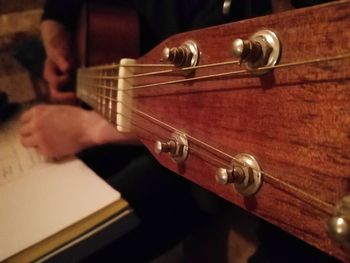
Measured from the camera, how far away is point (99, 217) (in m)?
0.52

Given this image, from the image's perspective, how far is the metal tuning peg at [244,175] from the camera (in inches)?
9.7

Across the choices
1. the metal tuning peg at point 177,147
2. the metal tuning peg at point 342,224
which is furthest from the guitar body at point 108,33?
the metal tuning peg at point 342,224

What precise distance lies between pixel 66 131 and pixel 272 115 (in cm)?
56

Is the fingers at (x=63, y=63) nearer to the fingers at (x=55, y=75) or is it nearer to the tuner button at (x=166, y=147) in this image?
the fingers at (x=55, y=75)

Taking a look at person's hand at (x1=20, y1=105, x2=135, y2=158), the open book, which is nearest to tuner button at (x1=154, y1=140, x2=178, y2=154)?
the open book

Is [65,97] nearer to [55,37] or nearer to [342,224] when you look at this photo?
[55,37]

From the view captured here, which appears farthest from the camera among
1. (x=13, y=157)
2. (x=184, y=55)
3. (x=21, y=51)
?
(x=21, y=51)

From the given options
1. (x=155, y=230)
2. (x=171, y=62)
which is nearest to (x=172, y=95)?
(x=171, y=62)

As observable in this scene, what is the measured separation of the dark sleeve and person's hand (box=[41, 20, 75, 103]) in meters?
0.02

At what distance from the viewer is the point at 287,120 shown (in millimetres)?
226

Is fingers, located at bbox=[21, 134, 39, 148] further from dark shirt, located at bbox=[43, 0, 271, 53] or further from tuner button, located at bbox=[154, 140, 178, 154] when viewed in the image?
tuner button, located at bbox=[154, 140, 178, 154]

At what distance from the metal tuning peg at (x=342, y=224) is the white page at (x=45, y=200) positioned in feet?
1.33

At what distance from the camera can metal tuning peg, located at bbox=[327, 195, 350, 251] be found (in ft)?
0.58

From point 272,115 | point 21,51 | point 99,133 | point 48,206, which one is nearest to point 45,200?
point 48,206
